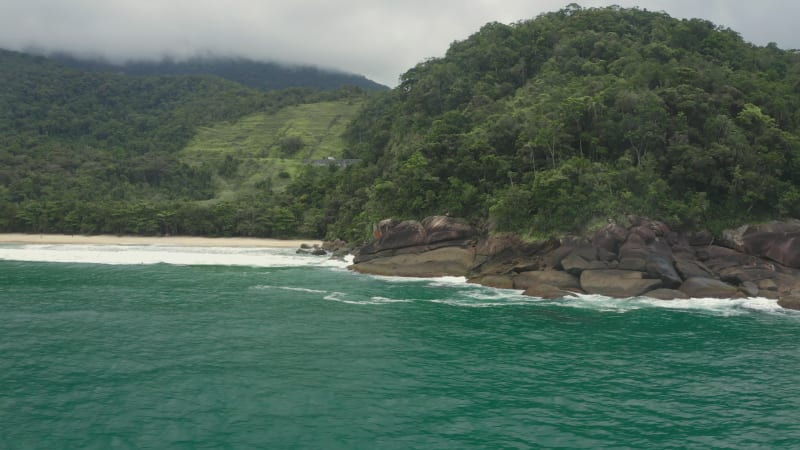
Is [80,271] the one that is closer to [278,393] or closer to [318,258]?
[318,258]

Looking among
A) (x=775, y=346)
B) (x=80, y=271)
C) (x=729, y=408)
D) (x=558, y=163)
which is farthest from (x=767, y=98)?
(x=80, y=271)

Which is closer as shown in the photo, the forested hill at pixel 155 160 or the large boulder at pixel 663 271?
the large boulder at pixel 663 271

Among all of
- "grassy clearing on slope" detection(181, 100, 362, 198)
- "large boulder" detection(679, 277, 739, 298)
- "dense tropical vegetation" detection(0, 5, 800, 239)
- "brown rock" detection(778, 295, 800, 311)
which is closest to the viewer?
"brown rock" detection(778, 295, 800, 311)

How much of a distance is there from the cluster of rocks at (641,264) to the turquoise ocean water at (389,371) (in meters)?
2.48

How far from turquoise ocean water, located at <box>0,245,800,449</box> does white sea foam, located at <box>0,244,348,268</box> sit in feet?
68.3

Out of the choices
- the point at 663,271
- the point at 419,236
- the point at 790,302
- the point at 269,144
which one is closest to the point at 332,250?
the point at 419,236

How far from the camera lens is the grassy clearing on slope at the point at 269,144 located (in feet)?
424

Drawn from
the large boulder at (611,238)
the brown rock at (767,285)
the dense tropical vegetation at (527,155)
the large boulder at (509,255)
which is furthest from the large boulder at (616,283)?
the brown rock at (767,285)

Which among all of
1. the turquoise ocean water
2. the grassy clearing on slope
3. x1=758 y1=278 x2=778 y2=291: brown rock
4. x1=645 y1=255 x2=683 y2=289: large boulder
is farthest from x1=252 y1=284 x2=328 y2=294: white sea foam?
the grassy clearing on slope

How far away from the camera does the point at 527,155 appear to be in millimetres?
60750

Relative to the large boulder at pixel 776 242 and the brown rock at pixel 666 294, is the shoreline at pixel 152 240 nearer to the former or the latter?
the brown rock at pixel 666 294

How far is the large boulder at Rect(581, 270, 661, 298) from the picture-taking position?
43.7 metres

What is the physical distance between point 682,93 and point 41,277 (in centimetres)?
6358

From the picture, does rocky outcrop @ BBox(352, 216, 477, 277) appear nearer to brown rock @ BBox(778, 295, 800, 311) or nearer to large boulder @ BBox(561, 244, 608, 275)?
large boulder @ BBox(561, 244, 608, 275)
